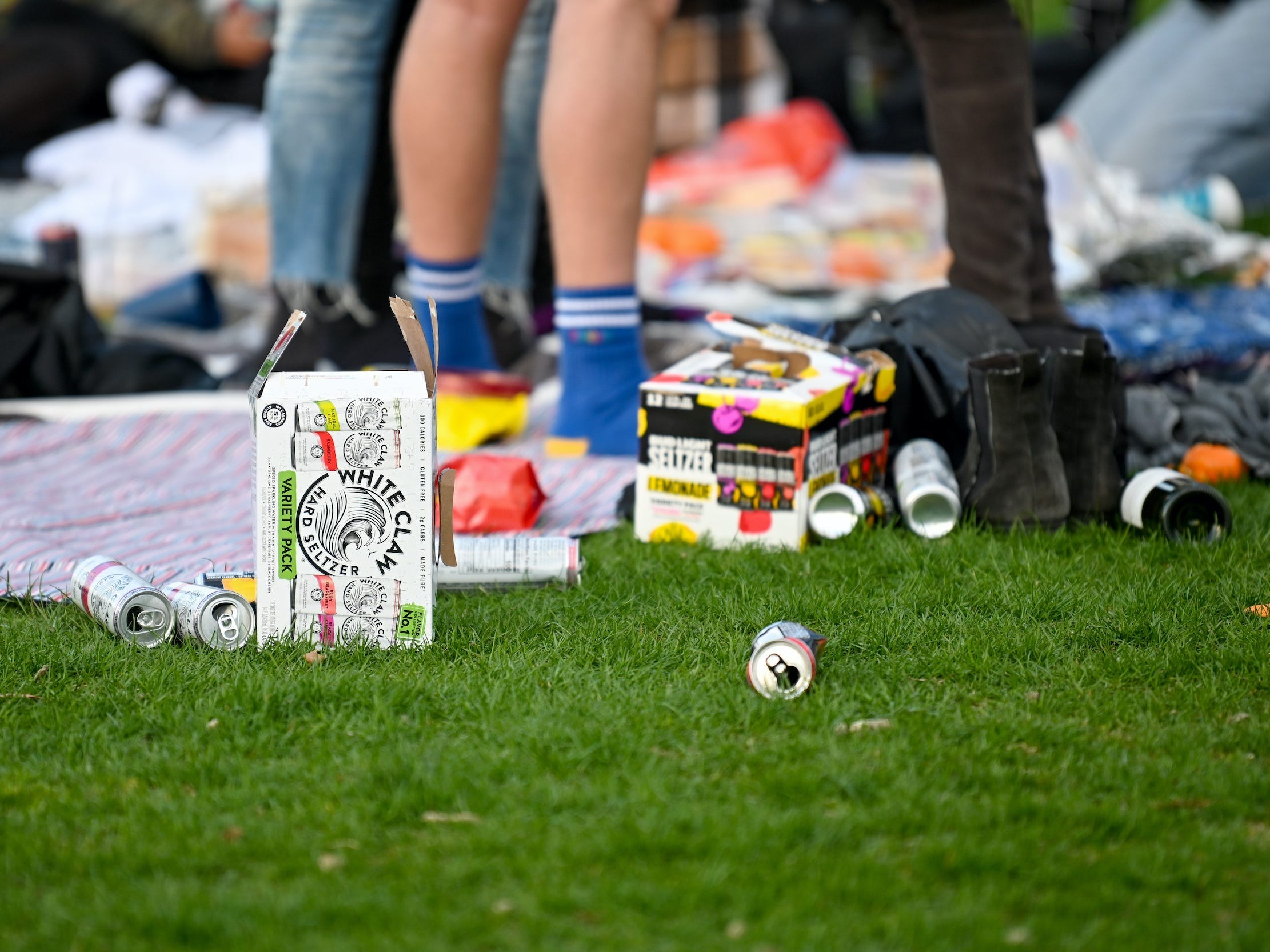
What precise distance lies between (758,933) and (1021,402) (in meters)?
1.28

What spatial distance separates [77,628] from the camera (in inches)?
78.8

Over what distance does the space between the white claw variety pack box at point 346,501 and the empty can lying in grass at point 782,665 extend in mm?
436

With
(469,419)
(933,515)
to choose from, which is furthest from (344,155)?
(933,515)

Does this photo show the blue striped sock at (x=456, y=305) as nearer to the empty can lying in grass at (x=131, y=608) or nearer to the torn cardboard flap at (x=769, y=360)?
the torn cardboard flap at (x=769, y=360)

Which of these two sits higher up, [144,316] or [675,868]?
[675,868]

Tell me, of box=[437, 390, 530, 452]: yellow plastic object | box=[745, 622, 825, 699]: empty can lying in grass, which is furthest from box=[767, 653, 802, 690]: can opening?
box=[437, 390, 530, 452]: yellow plastic object

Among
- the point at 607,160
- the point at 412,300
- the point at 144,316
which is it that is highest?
the point at 607,160

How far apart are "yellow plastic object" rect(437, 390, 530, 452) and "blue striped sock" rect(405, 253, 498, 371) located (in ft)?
0.45

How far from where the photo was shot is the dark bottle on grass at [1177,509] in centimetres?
228

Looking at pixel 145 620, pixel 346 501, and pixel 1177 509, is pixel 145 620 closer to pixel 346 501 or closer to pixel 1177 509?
Result: pixel 346 501

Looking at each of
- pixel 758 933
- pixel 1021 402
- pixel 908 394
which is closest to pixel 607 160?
pixel 908 394

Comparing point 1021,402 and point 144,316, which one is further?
point 144,316

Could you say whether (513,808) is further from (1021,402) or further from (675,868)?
(1021,402)

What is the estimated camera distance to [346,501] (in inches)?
72.3
